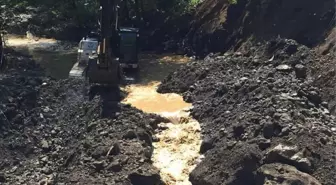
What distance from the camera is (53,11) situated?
42844mm

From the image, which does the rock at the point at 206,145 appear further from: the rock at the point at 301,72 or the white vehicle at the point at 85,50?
the white vehicle at the point at 85,50

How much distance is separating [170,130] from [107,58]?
164 inches

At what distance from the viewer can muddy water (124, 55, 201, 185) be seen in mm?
18656

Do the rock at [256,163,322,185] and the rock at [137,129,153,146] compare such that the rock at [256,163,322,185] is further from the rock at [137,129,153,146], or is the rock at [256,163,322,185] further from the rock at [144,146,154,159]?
the rock at [137,129,153,146]

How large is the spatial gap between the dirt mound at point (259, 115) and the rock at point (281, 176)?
0.03m

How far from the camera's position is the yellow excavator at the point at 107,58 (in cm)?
2188

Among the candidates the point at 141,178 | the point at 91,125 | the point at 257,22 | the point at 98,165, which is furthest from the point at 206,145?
the point at 257,22

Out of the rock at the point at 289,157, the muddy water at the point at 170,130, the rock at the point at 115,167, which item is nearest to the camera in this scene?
the rock at the point at 289,157

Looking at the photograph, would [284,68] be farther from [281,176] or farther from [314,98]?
[281,176]

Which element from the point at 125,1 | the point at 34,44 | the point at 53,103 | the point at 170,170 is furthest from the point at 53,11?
the point at 170,170

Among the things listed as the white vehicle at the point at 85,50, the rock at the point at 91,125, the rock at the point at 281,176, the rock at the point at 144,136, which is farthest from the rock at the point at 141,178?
the white vehicle at the point at 85,50

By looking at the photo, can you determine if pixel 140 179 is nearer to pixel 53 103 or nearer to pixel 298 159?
pixel 298 159

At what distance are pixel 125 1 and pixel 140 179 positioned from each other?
76.9 ft

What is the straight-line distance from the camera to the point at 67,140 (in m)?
19.4
